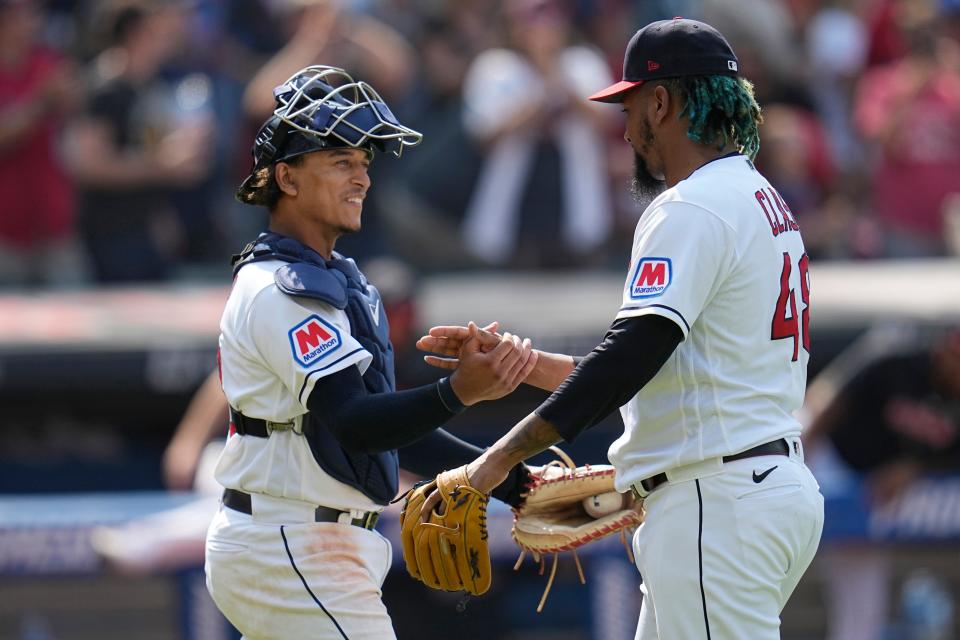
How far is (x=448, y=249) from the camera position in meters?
8.41

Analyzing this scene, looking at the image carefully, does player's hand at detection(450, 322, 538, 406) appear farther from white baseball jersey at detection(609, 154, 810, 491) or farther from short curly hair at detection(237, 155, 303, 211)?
short curly hair at detection(237, 155, 303, 211)

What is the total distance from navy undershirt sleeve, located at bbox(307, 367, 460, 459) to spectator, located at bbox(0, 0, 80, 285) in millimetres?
4765

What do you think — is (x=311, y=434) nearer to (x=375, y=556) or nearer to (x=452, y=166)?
(x=375, y=556)

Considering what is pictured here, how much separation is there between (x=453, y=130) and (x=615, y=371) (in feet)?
16.8

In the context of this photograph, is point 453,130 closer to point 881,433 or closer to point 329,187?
point 881,433

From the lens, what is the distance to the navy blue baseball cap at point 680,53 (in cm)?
330

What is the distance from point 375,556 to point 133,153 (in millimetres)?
4350

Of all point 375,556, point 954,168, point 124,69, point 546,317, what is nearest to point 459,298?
point 546,317

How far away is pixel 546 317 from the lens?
22.8ft

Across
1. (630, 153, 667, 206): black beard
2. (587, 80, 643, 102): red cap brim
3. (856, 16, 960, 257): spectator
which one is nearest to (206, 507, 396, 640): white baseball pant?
(630, 153, 667, 206): black beard

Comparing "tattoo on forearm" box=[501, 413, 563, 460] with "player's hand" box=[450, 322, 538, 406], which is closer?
"tattoo on forearm" box=[501, 413, 563, 460]

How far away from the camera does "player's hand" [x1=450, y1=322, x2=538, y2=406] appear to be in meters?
3.33

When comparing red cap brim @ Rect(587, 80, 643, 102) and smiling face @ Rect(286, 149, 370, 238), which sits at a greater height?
red cap brim @ Rect(587, 80, 643, 102)

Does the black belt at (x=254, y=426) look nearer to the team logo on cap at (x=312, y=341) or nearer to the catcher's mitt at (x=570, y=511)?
the team logo on cap at (x=312, y=341)
